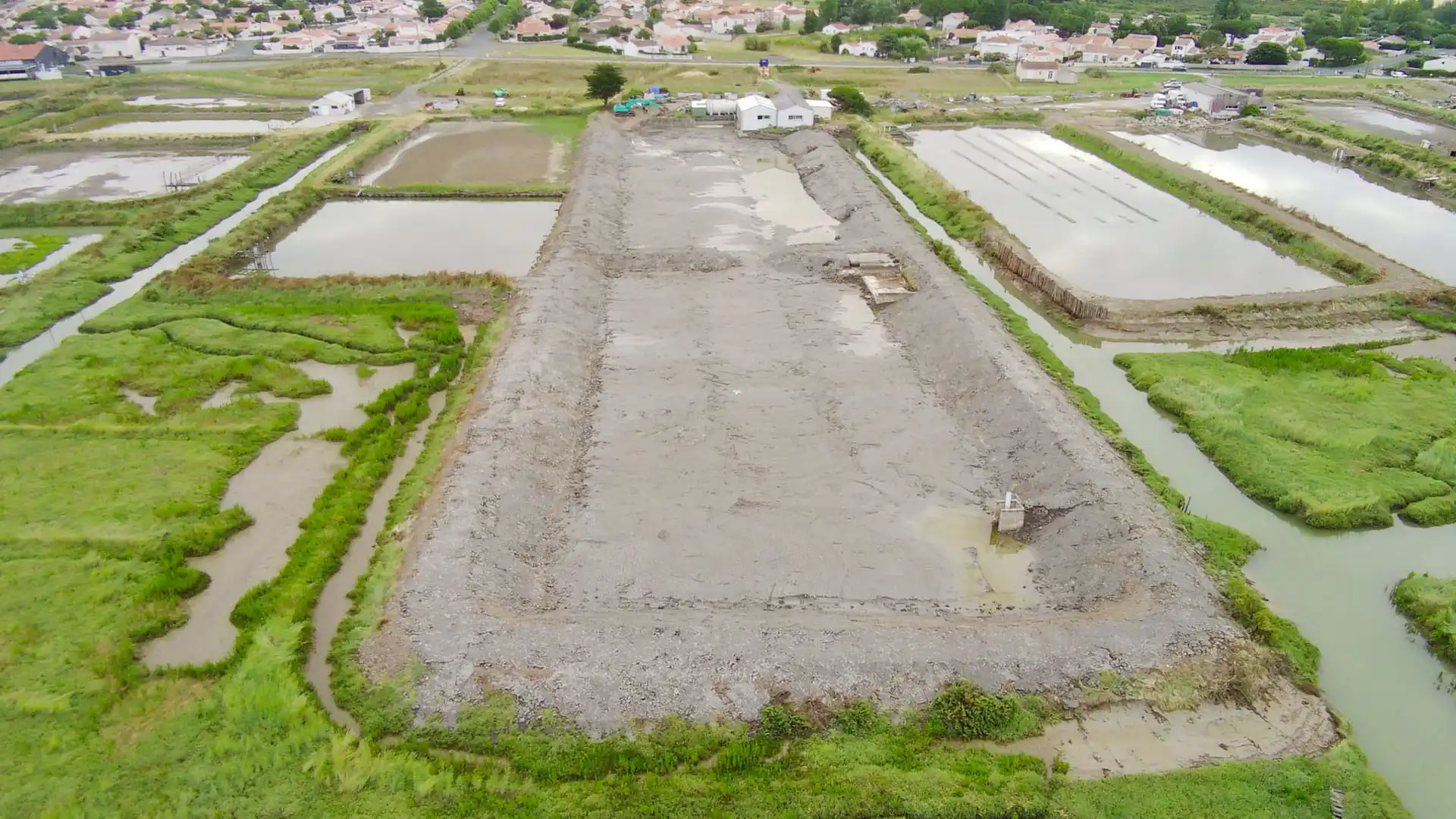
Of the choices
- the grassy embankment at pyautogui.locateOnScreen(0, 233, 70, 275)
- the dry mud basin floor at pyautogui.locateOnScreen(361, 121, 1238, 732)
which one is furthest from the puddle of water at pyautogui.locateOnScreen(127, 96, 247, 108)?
the dry mud basin floor at pyautogui.locateOnScreen(361, 121, 1238, 732)

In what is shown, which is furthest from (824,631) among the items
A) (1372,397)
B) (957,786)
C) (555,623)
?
(1372,397)

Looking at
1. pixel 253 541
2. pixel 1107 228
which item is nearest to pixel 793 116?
pixel 1107 228

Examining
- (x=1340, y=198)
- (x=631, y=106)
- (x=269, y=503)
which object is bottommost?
(x=269, y=503)

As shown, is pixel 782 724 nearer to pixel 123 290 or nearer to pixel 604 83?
pixel 123 290

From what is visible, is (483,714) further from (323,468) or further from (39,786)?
(323,468)

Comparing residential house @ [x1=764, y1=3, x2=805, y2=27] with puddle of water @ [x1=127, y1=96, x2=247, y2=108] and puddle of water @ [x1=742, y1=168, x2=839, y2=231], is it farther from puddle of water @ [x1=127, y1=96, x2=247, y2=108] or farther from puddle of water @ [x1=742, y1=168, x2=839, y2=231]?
puddle of water @ [x1=742, y1=168, x2=839, y2=231]

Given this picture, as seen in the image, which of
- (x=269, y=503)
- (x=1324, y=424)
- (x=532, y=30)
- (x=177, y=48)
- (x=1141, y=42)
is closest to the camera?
(x=269, y=503)

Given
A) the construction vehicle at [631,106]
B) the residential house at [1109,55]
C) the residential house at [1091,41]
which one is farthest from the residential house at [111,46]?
the residential house at [1109,55]
